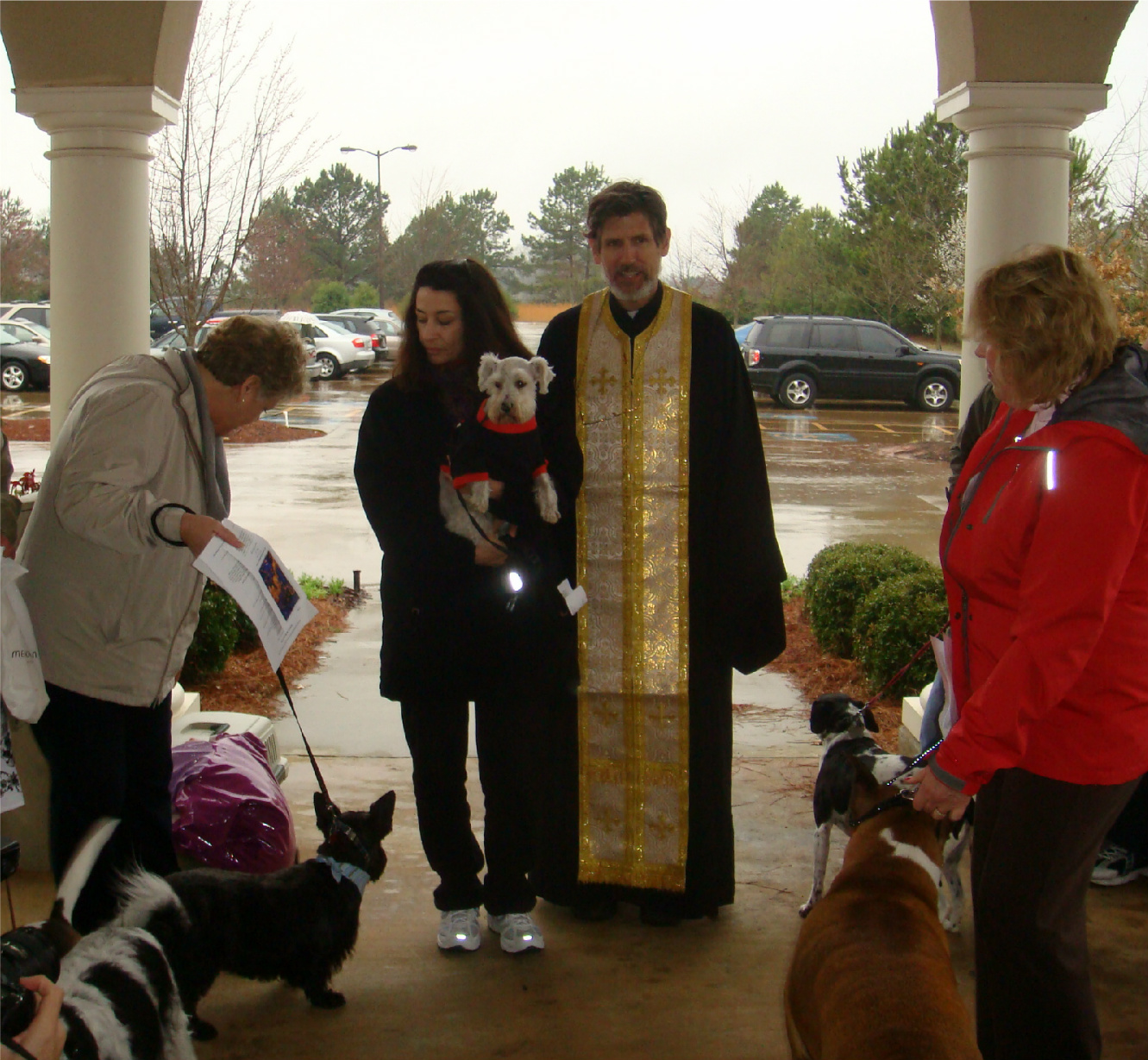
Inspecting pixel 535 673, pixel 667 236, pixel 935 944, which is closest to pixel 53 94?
pixel 667 236

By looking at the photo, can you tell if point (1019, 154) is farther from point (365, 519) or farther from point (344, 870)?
point (365, 519)

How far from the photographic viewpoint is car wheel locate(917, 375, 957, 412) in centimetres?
2255

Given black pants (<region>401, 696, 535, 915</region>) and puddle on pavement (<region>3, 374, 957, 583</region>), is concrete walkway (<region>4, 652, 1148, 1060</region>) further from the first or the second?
puddle on pavement (<region>3, 374, 957, 583</region>)

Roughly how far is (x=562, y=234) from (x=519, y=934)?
43.4m

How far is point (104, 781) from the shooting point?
289 centimetres

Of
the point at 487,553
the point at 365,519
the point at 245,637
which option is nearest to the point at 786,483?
the point at 365,519

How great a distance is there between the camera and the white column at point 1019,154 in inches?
175

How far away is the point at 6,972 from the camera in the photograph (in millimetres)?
1743

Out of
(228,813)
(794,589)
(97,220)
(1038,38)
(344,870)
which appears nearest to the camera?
(344,870)

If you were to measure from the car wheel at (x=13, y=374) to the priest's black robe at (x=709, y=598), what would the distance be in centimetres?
2220

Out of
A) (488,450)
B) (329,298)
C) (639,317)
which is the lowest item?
(488,450)

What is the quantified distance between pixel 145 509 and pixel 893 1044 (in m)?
1.84

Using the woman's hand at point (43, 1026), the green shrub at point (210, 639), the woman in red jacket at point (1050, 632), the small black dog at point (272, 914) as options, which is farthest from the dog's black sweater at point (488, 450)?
the green shrub at point (210, 639)

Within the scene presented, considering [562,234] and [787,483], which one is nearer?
[787,483]
